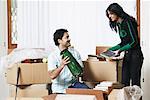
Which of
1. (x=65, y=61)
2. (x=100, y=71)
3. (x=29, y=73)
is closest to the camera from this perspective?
(x=65, y=61)

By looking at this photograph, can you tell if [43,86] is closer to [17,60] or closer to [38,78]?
[38,78]

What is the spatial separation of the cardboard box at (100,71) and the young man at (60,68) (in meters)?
0.18

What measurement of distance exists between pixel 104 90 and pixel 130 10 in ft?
5.59

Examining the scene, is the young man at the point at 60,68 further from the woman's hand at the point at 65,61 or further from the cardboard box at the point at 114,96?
the cardboard box at the point at 114,96

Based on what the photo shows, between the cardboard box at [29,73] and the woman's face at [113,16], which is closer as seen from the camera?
the cardboard box at [29,73]

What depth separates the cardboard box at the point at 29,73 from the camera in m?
2.67

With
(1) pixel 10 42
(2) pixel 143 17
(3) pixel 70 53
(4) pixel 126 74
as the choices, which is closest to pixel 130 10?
(2) pixel 143 17

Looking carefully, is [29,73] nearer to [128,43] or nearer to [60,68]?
[60,68]

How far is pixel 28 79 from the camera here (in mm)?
2693

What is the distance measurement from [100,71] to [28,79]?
654mm

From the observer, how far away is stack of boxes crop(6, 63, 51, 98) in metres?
2.67

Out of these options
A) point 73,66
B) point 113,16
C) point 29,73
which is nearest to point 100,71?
point 73,66

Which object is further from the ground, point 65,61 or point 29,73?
point 65,61

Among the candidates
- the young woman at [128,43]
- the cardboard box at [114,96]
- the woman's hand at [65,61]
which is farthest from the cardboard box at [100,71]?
the cardboard box at [114,96]
